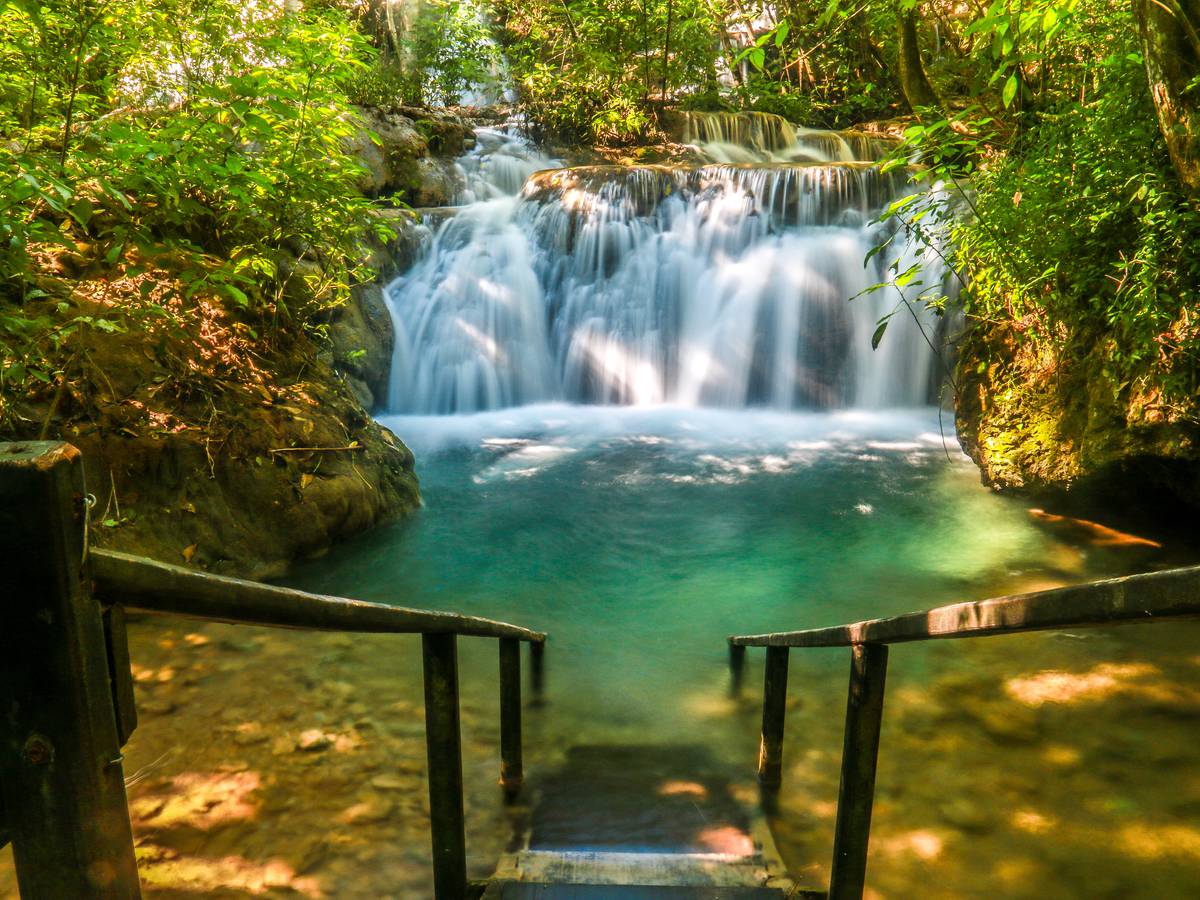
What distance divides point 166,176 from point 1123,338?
6.55 meters

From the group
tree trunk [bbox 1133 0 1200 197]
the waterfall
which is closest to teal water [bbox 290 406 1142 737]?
the waterfall

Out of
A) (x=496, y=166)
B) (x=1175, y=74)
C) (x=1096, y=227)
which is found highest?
(x=496, y=166)

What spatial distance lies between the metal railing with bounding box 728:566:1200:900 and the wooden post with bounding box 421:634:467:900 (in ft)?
3.24

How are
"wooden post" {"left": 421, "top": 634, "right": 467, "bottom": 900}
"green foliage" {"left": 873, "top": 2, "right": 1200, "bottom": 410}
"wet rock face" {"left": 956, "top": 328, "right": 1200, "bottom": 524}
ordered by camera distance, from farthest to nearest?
"wet rock face" {"left": 956, "top": 328, "right": 1200, "bottom": 524} < "green foliage" {"left": 873, "top": 2, "right": 1200, "bottom": 410} < "wooden post" {"left": 421, "top": 634, "right": 467, "bottom": 900}

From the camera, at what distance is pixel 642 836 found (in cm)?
293

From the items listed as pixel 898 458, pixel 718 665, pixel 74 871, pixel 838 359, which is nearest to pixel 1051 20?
pixel 718 665

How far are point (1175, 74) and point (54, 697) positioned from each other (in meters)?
5.92

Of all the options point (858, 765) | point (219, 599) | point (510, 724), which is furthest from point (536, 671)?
point (219, 599)

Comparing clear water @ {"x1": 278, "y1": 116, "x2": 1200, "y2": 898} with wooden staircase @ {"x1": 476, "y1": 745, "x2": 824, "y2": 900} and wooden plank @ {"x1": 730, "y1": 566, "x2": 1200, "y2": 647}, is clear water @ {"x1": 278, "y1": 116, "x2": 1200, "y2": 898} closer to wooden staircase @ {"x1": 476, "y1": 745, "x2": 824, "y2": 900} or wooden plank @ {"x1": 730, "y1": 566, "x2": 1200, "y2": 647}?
Result: wooden staircase @ {"x1": 476, "y1": 745, "x2": 824, "y2": 900}

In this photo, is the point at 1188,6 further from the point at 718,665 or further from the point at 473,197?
the point at 473,197

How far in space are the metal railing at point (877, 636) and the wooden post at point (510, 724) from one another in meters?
1.06

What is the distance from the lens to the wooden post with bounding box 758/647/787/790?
10.1ft

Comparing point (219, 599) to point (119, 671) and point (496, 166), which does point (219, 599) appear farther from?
point (496, 166)

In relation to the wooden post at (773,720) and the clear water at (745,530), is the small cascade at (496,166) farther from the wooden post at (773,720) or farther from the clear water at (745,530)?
the wooden post at (773,720)
